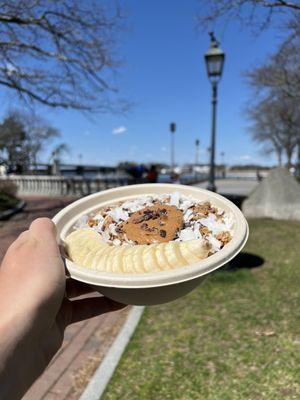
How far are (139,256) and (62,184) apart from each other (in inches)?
595

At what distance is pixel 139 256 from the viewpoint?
1.43m

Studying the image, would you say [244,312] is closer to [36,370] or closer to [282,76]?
[36,370]

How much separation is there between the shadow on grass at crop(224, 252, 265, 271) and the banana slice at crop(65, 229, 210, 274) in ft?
17.1

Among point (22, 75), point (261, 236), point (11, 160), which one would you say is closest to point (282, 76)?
point (261, 236)

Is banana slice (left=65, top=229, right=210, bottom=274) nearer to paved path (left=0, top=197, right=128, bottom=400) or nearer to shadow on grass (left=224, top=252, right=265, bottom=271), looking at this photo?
paved path (left=0, top=197, right=128, bottom=400)

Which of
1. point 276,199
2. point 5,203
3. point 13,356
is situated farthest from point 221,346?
point 5,203

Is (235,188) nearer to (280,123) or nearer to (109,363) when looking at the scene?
(280,123)

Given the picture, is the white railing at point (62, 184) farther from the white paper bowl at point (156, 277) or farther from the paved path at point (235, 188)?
the white paper bowl at point (156, 277)

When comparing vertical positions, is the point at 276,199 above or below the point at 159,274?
below

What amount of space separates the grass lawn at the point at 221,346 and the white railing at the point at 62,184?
9.22 meters

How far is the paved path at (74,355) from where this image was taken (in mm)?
3393

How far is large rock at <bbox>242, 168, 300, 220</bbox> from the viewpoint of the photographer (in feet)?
36.6

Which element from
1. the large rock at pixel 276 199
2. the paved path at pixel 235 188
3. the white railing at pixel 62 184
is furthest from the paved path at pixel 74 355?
the paved path at pixel 235 188

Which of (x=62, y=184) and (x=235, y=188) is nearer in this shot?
(x=62, y=184)
